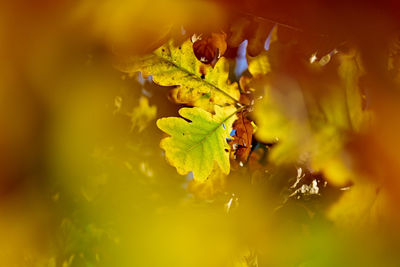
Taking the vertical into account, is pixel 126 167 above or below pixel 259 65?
below

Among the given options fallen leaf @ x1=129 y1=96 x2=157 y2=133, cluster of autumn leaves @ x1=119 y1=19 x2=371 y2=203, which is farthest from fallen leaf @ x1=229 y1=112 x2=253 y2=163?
fallen leaf @ x1=129 y1=96 x2=157 y2=133

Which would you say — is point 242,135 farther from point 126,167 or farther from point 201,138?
point 126,167

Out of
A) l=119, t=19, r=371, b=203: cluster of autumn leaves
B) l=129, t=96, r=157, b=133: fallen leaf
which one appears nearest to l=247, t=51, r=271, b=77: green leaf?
l=119, t=19, r=371, b=203: cluster of autumn leaves

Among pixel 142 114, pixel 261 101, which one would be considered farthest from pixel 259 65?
pixel 142 114

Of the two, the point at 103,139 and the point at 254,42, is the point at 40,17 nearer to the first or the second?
the point at 103,139

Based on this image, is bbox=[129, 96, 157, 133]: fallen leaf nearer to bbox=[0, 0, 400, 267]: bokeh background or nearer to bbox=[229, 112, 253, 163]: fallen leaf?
bbox=[0, 0, 400, 267]: bokeh background

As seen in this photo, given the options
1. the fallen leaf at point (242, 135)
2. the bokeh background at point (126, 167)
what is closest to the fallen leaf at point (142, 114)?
the bokeh background at point (126, 167)

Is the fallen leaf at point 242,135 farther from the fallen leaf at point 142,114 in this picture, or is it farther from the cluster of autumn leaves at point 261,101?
the fallen leaf at point 142,114

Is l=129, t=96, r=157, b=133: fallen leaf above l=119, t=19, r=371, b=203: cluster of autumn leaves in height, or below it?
below

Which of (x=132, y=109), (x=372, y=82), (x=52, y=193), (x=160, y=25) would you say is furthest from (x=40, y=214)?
(x=372, y=82)
